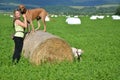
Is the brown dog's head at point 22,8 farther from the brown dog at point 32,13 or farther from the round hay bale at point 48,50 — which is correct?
the round hay bale at point 48,50

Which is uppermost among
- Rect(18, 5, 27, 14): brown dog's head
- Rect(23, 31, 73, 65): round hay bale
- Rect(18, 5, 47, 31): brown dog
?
Rect(18, 5, 27, 14): brown dog's head

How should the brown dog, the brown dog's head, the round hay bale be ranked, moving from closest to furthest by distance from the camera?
the round hay bale → the brown dog's head → the brown dog

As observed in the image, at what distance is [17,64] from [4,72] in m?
1.65

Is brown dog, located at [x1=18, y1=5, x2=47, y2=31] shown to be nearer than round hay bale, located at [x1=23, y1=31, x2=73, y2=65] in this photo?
No

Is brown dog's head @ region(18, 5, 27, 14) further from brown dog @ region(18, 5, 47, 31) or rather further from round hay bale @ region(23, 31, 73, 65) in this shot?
round hay bale @ region(23, 31, 73, 65)

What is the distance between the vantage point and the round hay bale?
49.6ft

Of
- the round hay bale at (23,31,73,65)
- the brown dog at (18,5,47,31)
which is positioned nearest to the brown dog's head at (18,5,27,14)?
the brown dog at (18,5,47,31)

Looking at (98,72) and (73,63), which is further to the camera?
(73,63)

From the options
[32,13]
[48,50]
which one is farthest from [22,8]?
[48,50]

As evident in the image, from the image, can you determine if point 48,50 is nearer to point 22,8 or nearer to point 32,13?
point 22,8

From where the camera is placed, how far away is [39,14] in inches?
760

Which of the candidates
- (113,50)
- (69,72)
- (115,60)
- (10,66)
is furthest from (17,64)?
(113,50)

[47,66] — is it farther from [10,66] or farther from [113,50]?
[113,50]

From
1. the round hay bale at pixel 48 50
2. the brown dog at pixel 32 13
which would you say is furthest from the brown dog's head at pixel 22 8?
the round hay bale at pixel 48 50
